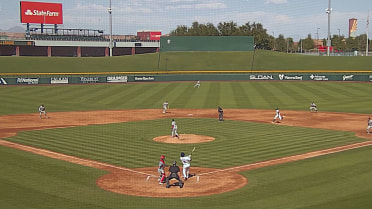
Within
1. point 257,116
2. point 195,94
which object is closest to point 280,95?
point 195,94

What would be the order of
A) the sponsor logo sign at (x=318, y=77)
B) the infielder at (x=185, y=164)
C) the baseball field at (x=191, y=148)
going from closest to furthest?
1. the baseball field at (x=191, y=148)
2. the infielder at (x=185, y=164)
3. the sponsor logo sign at (x=318, y=77)

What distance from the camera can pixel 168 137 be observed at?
29.5 metres

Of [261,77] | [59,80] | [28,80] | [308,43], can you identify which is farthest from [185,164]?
[308,43]

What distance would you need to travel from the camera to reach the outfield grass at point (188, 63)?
3049 inches

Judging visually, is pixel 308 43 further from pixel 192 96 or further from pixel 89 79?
pixel 192 96

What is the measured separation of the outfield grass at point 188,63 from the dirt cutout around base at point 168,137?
35991mm

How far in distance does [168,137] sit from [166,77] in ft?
130

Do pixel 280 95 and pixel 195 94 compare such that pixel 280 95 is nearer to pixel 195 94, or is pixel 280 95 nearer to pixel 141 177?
pixel 195 94

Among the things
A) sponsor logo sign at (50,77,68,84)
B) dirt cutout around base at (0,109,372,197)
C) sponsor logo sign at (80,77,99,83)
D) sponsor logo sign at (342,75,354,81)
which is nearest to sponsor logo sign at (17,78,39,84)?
sponsor logo sign at (50,77,68,84)

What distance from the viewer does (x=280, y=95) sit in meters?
54.3

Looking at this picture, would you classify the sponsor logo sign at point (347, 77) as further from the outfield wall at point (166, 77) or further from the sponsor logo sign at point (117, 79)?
the sponsor logo sign at point (117, 79)

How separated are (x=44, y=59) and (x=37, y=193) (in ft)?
227

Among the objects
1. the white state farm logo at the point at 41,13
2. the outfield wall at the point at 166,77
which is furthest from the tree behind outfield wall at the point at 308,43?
the white state farm logo at the point at 41,13

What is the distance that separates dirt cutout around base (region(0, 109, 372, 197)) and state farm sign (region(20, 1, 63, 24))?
59.4m
